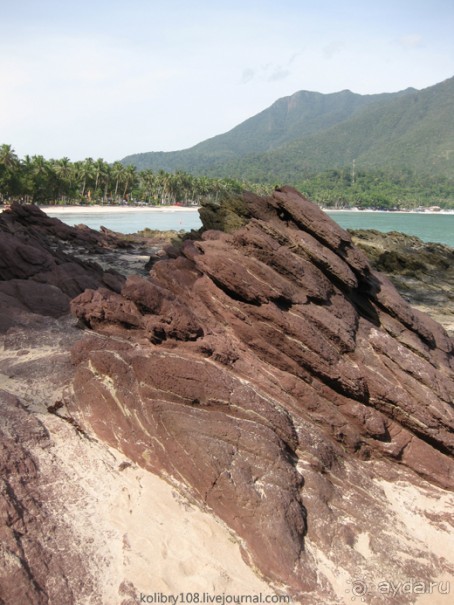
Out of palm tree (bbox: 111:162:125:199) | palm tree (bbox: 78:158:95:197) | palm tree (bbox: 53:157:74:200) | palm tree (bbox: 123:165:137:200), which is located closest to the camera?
palm tree (bbox: 53:157:74:200)

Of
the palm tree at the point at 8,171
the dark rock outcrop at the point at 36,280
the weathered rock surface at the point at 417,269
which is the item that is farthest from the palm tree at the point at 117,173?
the dark rock outcrop at the point at 36,280

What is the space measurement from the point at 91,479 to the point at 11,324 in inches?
216

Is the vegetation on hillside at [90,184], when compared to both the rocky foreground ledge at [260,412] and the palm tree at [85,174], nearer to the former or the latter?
the palm tree at [85,174]

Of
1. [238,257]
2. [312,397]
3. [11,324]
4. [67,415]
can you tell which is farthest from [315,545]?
[11,324]

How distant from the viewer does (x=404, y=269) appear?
32750mm

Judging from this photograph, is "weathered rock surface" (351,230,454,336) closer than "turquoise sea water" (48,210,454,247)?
Yes

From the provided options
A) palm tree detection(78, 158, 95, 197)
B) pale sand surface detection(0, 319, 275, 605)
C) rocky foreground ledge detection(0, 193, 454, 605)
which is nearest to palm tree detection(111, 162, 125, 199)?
palm tree detection(78, 158, 95, 197)

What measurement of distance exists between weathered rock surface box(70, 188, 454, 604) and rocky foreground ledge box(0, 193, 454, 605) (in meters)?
0.03

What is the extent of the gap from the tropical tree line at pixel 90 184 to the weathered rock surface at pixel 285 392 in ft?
158

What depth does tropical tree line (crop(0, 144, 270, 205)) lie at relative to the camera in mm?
88688

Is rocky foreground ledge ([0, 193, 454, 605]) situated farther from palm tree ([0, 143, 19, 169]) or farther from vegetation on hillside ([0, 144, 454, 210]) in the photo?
palm tree ([0, 143, 19, 169])

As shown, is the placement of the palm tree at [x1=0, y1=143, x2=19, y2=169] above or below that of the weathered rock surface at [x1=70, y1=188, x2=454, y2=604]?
above

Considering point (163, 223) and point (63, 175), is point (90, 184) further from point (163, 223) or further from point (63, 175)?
point (163, 223)

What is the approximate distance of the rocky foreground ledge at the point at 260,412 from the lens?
6859mm
